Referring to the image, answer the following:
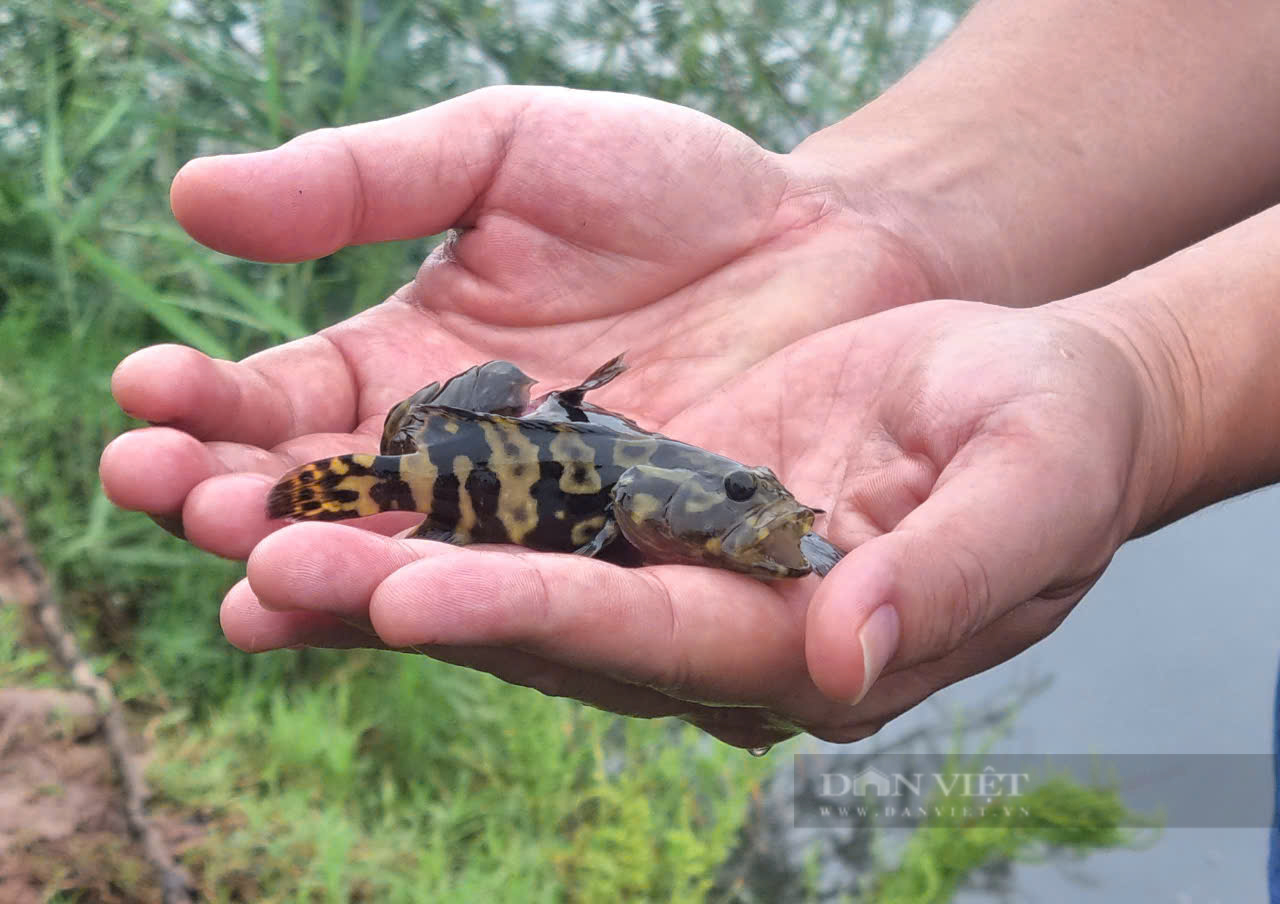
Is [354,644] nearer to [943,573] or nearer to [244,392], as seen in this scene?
[244,392]

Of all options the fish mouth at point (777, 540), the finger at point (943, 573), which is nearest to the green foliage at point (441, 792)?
the fish mouth at point (777, 540)

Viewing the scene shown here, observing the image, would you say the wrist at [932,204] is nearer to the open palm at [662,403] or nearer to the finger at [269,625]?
the open palm at [662,403]

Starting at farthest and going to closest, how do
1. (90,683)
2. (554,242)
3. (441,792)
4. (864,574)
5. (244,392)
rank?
1. (441,792)
2. (90,683)
3. (554,242)
4. (244,392)
5. (864,574)

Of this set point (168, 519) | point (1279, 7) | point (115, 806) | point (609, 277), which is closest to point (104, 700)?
point (115, 806)

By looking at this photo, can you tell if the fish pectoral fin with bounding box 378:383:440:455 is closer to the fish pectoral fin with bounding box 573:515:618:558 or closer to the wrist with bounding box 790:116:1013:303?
the fish pectoral fin with bounding box 573:515:618:558

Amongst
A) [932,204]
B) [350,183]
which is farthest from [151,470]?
[932,204]

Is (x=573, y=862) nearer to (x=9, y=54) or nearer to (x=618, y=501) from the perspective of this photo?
(x=618, y=501)
